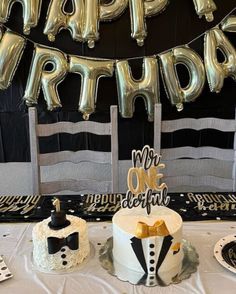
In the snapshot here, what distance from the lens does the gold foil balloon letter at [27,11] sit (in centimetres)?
187

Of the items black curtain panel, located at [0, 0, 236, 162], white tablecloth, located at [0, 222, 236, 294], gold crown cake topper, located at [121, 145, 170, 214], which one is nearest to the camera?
white tablecloth, located at [0, 222, 236, 294]

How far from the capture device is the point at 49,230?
3.39ft

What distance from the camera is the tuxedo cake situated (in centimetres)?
98

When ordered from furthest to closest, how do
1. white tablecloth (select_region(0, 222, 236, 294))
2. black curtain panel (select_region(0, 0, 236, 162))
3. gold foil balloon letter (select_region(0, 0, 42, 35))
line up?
black curtain panel (select_region(0, 0, 236, 162)) → gold foil balloon letter (select_region(0, 0, 42, 35)) → white tablecloth (select_region(0, 222, 236, 294))

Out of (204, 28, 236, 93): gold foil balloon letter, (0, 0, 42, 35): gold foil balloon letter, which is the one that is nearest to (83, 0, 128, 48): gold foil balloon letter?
(0, 0, 42, 35): gold foil balloon letter

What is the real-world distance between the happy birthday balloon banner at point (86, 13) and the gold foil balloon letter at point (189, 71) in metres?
0.20

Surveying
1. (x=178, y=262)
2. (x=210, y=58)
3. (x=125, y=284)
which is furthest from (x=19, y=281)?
(x=210, y=58)

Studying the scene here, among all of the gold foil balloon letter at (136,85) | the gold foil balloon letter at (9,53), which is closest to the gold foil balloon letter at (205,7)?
the gold foil balloon letter at (136,85)

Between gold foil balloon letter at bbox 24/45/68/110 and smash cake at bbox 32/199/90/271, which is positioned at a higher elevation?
gold foil balloon letter at bbox 24/45/68/110

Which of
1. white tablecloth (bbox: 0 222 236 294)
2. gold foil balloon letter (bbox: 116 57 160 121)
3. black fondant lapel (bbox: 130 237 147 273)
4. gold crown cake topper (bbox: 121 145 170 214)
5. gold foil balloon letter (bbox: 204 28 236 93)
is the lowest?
white tablecloth (bbox: 0 222 236 294)

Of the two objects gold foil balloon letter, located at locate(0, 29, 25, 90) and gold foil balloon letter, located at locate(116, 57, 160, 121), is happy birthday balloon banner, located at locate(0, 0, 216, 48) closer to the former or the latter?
gold foil balloon letter, located at locate(0, 29, 25, 90)

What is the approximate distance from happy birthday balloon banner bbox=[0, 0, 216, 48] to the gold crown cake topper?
1069 mm

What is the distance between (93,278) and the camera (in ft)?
3.32

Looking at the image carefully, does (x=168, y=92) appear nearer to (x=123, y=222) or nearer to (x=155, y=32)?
(x=155, y=32)
